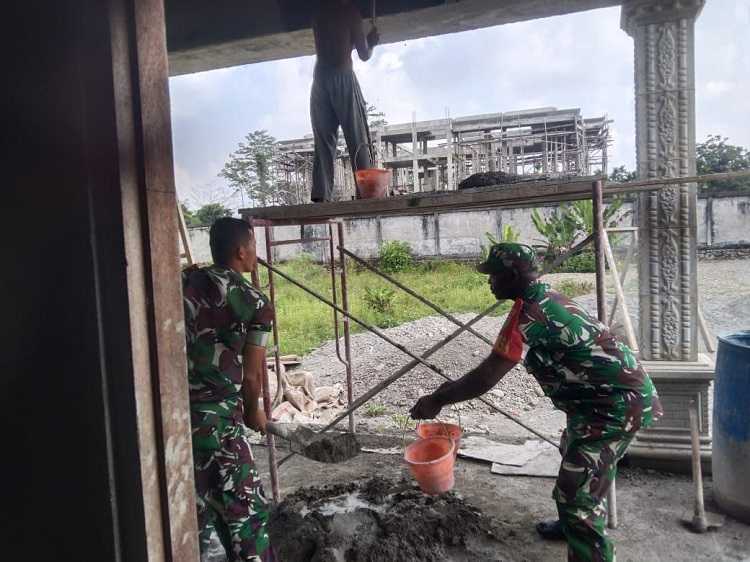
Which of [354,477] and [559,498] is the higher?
[559,498]

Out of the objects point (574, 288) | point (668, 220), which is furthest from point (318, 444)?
point (574, 288)

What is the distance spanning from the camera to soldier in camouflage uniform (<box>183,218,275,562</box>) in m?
2.34

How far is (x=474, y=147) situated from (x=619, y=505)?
1130 centimetres

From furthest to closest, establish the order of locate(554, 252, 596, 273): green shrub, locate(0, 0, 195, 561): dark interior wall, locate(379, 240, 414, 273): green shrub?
1. locate(379, 240, 414, 273): green shrub
2. locate(554, 252, 596, 273): green shrub
3. locate(0, 0, 195, 561): dark interior wall

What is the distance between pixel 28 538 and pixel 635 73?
4.45 metres

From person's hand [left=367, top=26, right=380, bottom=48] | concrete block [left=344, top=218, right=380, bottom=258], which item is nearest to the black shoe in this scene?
person's hand [left=367, top=26, right=380, bottom=48]

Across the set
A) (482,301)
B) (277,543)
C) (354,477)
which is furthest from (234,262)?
(482,301)

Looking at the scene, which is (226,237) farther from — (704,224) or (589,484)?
(704,224)

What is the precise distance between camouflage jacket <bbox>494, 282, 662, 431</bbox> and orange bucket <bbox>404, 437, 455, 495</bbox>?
0.88 meters

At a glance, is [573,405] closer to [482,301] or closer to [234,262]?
[234,262]

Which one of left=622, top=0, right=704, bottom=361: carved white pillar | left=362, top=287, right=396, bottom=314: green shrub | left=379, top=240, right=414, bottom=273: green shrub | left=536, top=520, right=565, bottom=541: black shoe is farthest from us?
left=379, top=240, right=414, bottom=273: green shrub

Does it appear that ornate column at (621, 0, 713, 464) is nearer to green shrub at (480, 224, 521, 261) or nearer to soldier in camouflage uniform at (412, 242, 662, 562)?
soldier in camouflage uniform at (412, 242, 662, 562)

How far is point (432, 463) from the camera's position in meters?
2.92

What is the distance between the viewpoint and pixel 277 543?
3.13m
